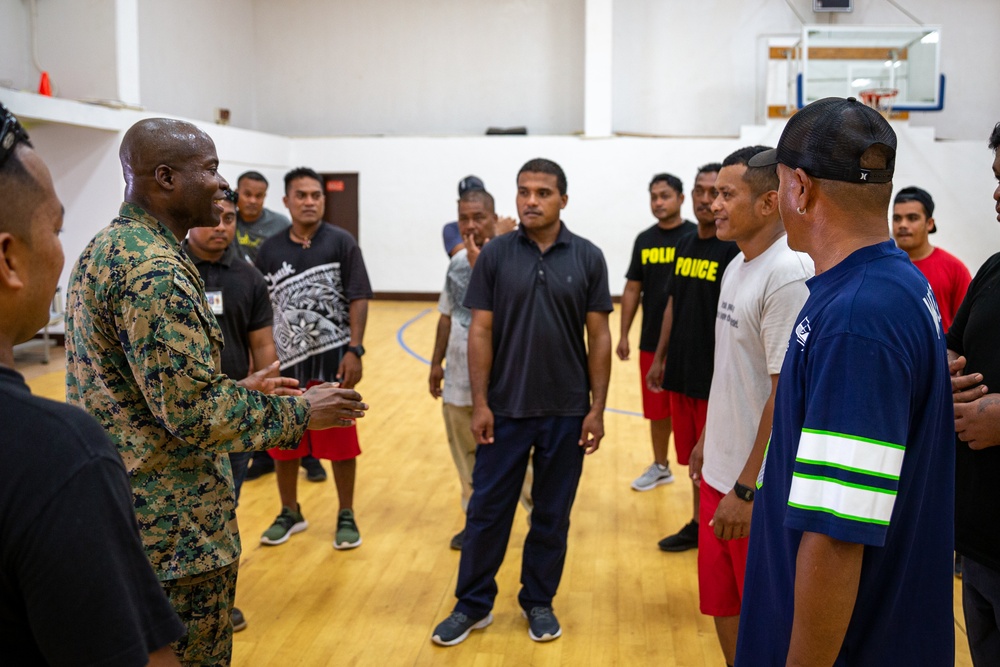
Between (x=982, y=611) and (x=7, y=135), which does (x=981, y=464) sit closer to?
(x=982, y=611)

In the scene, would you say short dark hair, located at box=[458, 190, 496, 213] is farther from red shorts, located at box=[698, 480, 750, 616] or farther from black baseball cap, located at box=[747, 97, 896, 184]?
black baseball cap, located at box=[747, 97, 896, 184]

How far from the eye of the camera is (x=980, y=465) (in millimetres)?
2131

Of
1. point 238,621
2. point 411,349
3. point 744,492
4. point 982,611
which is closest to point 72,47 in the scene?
point 411,349

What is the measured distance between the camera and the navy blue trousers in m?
3.32

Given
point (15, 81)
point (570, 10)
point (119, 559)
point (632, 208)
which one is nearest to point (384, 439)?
point (119, 559)

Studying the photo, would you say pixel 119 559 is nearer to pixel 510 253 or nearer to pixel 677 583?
pixel 510 253

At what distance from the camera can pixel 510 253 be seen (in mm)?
3410

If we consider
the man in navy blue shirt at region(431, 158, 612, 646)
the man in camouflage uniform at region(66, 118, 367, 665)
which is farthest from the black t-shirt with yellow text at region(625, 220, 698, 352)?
the man in camouflage uniform at region(66, 118, 367, 665)

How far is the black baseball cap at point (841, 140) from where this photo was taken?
146 centimetres

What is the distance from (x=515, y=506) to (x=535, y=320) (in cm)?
75

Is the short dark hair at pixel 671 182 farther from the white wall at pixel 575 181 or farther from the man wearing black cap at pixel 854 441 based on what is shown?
the white wall at pixel 575 181

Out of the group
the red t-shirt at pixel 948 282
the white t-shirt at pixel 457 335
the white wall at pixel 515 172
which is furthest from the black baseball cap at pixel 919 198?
the white wall at pixel 515 172

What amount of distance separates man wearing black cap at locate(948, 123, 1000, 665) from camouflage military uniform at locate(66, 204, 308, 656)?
1655mm

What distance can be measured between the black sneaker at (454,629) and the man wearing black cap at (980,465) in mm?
1807
